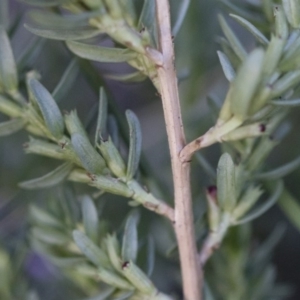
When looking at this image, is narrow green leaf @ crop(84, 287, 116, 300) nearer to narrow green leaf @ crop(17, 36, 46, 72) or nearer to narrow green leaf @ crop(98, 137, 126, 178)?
narrow green leaf @ crop(98, 137, 126, 178)

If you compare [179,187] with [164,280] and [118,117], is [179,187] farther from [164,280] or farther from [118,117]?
[164,280]

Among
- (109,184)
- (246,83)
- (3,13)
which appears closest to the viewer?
(246,83)

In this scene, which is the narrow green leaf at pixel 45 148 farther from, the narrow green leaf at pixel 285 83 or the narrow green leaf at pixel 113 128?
the narrow green leaf at pixel 285 83

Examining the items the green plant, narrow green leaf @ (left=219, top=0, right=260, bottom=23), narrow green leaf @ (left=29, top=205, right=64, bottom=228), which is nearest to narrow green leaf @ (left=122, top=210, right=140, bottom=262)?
the green plant

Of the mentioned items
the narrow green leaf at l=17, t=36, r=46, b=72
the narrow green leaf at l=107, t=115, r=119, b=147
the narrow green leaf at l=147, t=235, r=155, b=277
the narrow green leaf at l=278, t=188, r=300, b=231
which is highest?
the narrow green leaf at l=17, t=36, r=46, b=72

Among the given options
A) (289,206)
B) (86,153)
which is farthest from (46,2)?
(289,206)

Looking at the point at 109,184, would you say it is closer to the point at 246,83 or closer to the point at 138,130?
the point at 138,130
